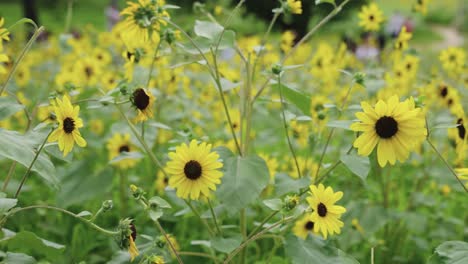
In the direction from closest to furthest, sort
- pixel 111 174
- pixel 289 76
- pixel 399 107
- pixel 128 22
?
pixel 399 107
pixel 128 22
pixel 111 174
pixel 289 76

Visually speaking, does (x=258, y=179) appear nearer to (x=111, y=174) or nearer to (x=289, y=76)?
(x=111, y=174)

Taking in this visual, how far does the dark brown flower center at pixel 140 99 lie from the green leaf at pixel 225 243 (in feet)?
1.05

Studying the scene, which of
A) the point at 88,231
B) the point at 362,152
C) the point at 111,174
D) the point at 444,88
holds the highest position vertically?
the point at 444,88

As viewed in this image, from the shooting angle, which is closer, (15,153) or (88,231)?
(15,153)

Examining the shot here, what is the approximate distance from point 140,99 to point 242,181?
10.3 inches

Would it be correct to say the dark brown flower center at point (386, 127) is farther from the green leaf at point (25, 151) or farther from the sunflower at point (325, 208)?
the green leaf at point (25, 151)

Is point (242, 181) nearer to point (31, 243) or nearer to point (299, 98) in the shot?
point (299, 98)

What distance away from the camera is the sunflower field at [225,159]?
1265 mm

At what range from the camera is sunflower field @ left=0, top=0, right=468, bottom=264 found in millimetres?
1265

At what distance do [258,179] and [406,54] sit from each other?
3.71 feet

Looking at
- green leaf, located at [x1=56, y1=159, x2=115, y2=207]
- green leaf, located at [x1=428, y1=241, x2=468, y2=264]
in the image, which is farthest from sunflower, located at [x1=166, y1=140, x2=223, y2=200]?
green leaf, located at [x1=56, y1=159, x2=115, y2=207]

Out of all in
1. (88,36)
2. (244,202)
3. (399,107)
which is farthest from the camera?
(88,36)

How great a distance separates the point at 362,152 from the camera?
119cm

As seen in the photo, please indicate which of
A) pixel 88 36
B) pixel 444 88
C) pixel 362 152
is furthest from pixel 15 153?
pixel 88 36
